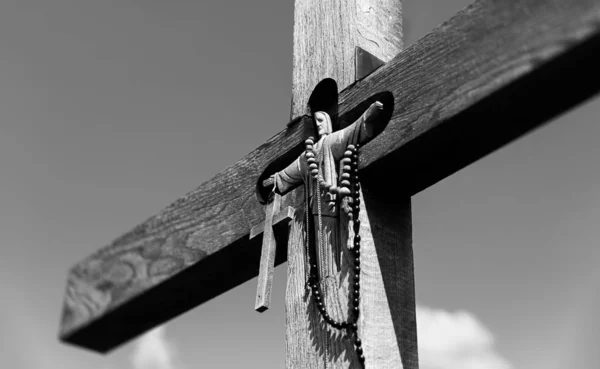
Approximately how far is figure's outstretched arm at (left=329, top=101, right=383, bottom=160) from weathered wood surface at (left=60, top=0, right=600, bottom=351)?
0.04 meters

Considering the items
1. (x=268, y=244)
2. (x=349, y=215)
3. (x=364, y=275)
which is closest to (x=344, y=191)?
(x=349, y=215)

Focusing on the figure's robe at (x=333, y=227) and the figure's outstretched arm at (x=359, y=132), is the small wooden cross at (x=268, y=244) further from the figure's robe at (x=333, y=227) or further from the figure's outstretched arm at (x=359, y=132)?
the figure's outstretched arm at (x=359, y=132)

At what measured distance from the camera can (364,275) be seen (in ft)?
4.97

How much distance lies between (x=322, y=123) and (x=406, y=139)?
0.34m

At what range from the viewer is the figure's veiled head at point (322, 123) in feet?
5.74

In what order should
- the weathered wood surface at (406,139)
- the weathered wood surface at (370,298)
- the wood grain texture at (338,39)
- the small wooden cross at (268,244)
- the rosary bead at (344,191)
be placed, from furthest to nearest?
the wood grain texture at (338,39) → the small wooden cross at (268,244) → the rosary bead at (344,191) → the weathered wood surface at (370,298) → the weathered wood surface at (406,139)

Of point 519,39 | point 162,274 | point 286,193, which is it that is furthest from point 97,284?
point 519,39

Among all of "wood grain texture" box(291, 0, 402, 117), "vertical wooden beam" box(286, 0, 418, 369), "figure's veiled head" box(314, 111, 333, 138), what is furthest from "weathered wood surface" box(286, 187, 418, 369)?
"wood grain texture" box(291, 0, 402, 117)

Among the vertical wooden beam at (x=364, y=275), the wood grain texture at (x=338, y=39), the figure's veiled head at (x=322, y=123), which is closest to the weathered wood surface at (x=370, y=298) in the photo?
the vertical wooden beam at (x=364, y=275)

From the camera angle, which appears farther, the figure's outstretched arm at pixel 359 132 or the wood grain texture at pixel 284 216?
the wood grain texture at pixel 284 216

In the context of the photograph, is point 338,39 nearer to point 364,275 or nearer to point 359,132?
point 359,132

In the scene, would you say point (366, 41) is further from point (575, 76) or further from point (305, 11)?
point (575, 76)

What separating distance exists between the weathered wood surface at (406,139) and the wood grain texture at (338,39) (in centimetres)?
11

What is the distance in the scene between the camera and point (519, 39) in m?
1.24
